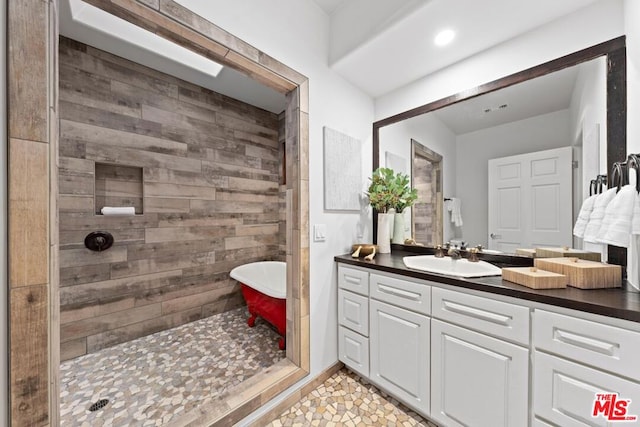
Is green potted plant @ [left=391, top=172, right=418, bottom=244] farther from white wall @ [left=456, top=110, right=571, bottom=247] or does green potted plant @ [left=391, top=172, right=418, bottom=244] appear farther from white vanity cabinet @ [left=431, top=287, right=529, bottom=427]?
white vanity cabinet @ [left=431, top=287, right=529, bottom=427]

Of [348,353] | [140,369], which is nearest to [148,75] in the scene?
[140,369]

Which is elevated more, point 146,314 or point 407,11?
point 407,11

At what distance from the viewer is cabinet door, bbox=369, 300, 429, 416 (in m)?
1.45

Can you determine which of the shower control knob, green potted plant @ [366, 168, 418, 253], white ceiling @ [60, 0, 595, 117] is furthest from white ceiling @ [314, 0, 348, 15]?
the shower control knob

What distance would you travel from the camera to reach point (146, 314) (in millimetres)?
2408

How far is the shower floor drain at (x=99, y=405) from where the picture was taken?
1.55 metres

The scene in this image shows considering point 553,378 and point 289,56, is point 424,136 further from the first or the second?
point 553,378

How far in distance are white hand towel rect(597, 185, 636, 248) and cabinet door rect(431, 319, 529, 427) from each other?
1.92ft

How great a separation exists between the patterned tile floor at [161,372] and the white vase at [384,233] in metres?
1.25

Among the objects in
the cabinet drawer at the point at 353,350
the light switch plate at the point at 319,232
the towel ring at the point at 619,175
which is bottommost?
the cabinet drawer at the point at 353,350

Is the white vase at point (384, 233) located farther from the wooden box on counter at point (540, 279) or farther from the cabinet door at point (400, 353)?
the wooden box on counter at point (540, 279)

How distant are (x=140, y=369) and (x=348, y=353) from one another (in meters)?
1.62

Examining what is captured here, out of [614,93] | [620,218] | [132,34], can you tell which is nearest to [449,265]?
[620,218]

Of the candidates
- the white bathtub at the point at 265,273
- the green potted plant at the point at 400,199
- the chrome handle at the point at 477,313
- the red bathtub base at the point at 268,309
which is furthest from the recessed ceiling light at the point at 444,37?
the white bathtub at the point at 265,273
